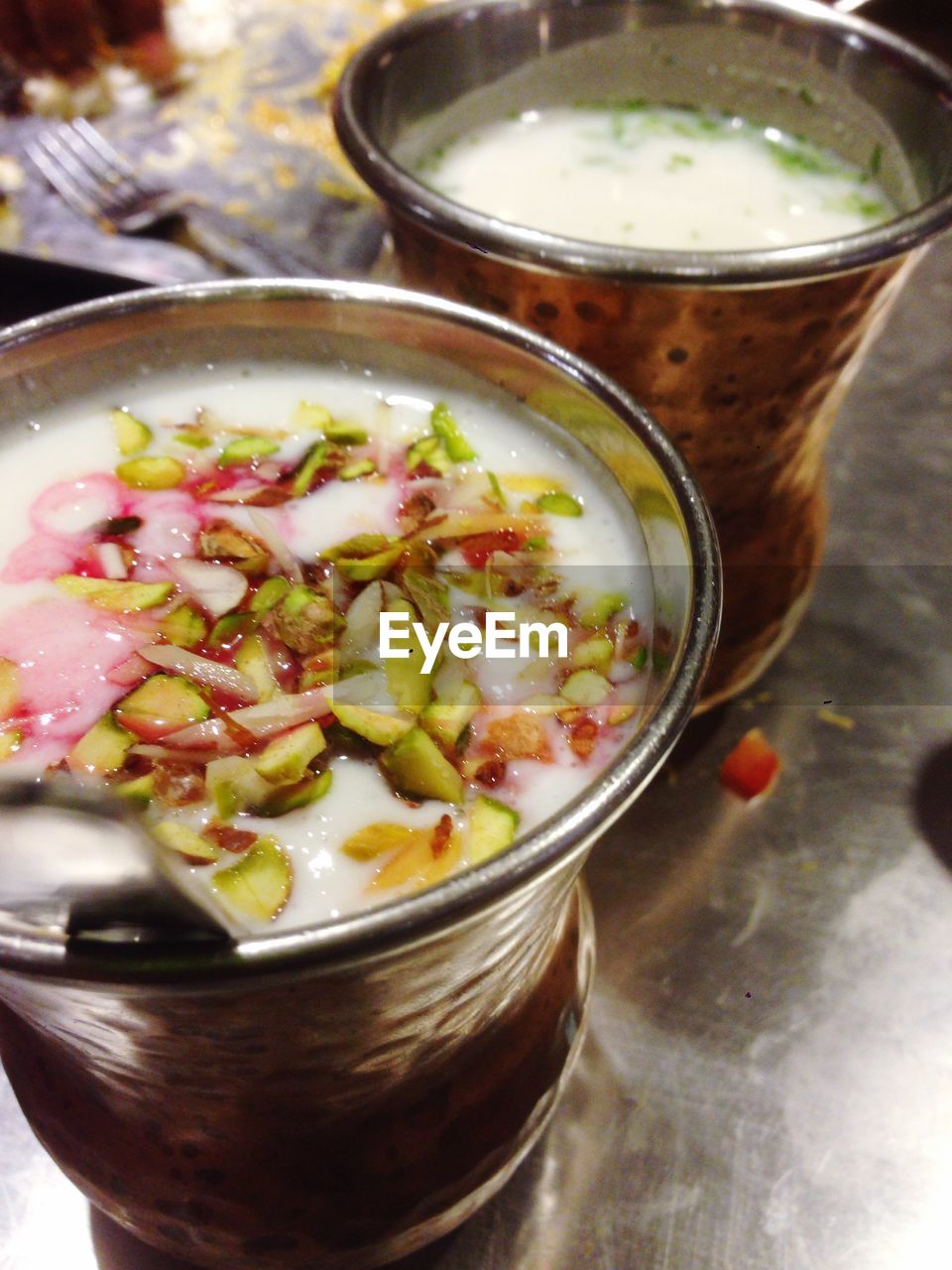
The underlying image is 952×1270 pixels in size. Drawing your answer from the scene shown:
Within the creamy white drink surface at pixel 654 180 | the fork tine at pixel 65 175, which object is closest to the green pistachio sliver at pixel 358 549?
the creamy white drink surface at pixel 654 180

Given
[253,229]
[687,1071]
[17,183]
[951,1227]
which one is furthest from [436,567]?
[17,183]

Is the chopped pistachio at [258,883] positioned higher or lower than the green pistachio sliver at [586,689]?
lower

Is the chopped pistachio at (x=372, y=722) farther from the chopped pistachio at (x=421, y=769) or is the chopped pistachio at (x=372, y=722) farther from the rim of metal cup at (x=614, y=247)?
the rim of metal cup at (x=614, y=247)

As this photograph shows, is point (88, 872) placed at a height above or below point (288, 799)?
above

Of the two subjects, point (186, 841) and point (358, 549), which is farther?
point (358, 549)

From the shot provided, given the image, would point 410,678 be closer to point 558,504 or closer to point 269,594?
point 269,594

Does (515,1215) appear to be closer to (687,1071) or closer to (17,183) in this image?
(687,1071)

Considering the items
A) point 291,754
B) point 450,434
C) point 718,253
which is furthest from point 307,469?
point 718,253
